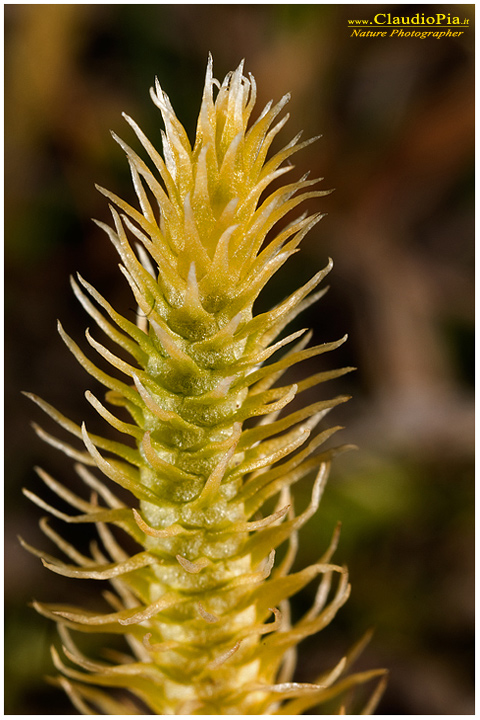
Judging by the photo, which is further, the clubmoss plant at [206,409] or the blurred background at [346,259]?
the blurred background at [346,259]

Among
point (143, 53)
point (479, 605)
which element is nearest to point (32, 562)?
point (479, 605)

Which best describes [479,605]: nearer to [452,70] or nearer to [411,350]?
[411,350]

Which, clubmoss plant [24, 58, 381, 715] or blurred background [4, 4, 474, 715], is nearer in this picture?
clubmoss plant [24, 58, 381, 715]

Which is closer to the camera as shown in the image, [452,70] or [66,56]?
[66,56]

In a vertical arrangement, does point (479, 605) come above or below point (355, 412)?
below
